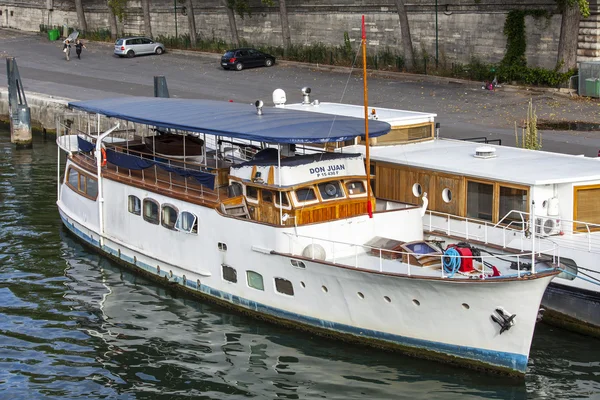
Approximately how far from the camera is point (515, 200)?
998 inches

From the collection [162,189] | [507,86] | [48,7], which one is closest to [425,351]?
[162,189]

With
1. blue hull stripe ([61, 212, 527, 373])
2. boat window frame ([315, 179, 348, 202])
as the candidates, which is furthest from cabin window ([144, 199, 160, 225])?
boat window frame ([315, 179, 348, 202])

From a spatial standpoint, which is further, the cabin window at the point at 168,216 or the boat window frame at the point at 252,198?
the cabin window at the point at 168,216

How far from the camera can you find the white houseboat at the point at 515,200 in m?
24.5

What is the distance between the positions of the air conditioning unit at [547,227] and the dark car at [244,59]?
4160 centimetres

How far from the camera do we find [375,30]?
209 feet

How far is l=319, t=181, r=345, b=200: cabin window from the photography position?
2548 centimetres

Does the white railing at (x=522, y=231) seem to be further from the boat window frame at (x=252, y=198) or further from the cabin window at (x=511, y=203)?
the boat window frame at (x=252, y=198)

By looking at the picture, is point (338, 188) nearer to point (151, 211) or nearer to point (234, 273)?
point (234, 273)

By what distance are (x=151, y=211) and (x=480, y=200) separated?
923 cm

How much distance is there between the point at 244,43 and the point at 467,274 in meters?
52.7

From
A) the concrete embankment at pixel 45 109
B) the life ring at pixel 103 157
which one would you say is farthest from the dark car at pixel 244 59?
the life ring at pixel 103 157

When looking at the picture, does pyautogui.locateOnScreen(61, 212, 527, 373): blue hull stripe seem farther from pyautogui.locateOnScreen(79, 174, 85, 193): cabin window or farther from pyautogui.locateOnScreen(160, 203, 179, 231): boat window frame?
pyautogui.locateOnScreen(79, 174, 85, 193): cabin window

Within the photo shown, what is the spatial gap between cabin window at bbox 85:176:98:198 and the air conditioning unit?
13799mm
